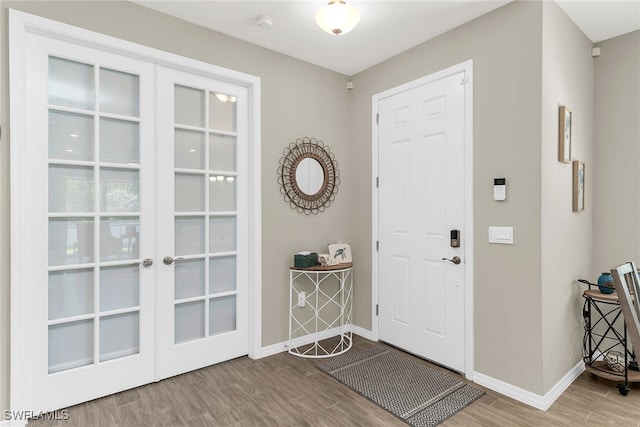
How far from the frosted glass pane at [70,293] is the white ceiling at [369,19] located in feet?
6.36

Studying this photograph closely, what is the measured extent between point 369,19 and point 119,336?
299 cm

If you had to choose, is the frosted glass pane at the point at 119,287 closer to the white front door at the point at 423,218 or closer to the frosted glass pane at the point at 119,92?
the frosted glass pane at the point at 119,92

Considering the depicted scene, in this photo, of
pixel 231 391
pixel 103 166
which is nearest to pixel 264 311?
pixel 231 391

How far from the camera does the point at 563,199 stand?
8.58 ft

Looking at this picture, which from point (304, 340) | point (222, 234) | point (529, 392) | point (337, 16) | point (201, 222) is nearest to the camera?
point (337, 16)

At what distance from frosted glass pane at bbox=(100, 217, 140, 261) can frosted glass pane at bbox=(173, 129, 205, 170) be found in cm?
56

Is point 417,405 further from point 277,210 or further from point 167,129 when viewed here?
point 167,129

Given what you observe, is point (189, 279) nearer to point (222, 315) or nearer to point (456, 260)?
point (222, 315)

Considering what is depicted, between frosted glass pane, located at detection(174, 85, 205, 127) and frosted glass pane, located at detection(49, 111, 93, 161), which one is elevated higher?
frosted glass pane, located at detection(174, 85, 205, 127)

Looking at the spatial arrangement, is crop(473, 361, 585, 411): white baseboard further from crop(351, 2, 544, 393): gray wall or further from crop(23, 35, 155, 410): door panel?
crop(23, 35, 155, 410): door panel

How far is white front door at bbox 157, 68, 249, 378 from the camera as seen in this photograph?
270cm

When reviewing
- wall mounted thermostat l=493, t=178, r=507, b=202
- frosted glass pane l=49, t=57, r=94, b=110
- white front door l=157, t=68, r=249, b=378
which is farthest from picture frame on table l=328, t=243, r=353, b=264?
frosted glass pane l=49, t=57, r=94, b=110

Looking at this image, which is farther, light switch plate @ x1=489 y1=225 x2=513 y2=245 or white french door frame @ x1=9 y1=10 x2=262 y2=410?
light switch plate @ x1=489 y1=225 x2=513 y2=245

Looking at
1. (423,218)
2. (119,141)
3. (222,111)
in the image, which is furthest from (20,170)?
(423,218)
